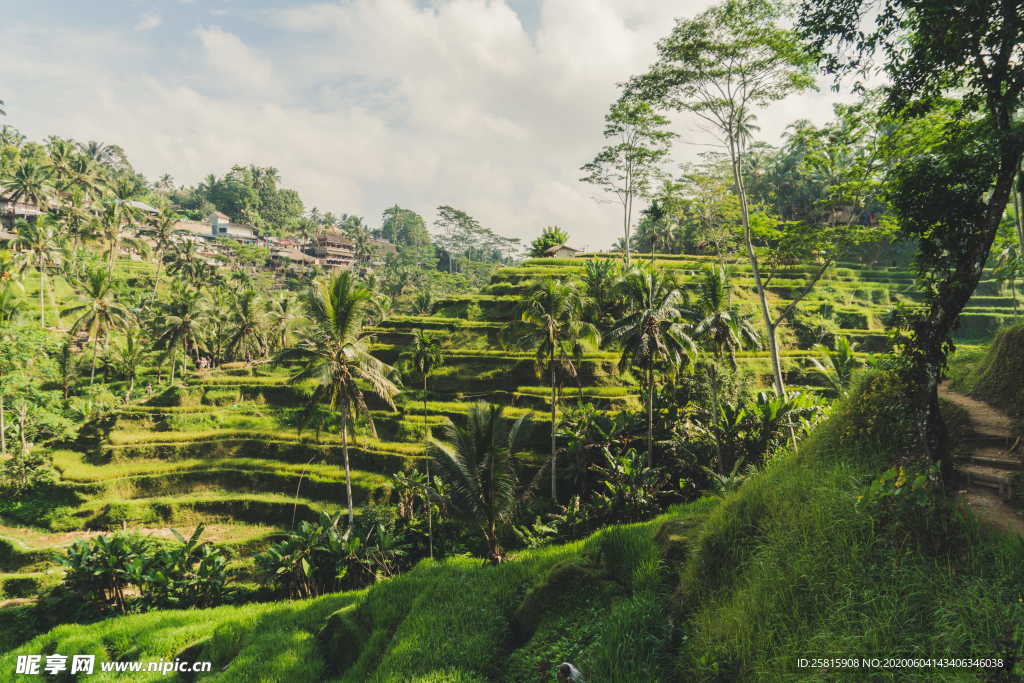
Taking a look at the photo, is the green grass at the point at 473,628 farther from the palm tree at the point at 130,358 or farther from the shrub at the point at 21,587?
the palm tree at the point at 130,358

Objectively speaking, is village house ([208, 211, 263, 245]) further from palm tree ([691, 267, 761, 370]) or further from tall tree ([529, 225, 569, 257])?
palm tree ([691, 267, 761, 370])

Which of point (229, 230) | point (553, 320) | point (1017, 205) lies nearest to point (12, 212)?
point (229, 230)

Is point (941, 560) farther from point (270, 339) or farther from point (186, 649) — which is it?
point (270, 339)

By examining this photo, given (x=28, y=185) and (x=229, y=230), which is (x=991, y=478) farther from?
(x=229, y=230)

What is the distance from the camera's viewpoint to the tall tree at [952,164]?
5387 millimetres

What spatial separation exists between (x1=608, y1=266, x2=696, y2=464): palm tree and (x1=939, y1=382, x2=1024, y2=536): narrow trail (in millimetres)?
11590

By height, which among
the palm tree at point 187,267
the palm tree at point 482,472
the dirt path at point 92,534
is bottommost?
the dirt path at point 92,534

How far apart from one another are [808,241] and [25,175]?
84308 millimetres

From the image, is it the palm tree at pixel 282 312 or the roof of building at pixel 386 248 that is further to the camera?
the roof of building at pixel 386 248

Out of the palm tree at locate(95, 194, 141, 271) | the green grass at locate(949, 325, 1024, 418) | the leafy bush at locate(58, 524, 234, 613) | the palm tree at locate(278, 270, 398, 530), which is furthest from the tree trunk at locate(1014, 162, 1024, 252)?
the palm tree at locate(95, 194, 141, 271)

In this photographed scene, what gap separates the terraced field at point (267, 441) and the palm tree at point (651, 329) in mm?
5127

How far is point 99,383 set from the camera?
4291 centimetres

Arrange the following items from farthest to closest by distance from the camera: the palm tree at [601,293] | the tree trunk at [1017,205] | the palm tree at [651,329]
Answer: the palm tree at [601,293]
the palm tree at [651,329]
the tree trunk at [1017,205]

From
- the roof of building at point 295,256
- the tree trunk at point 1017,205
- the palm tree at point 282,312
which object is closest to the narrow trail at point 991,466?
the tree trunk at point 1017,205
